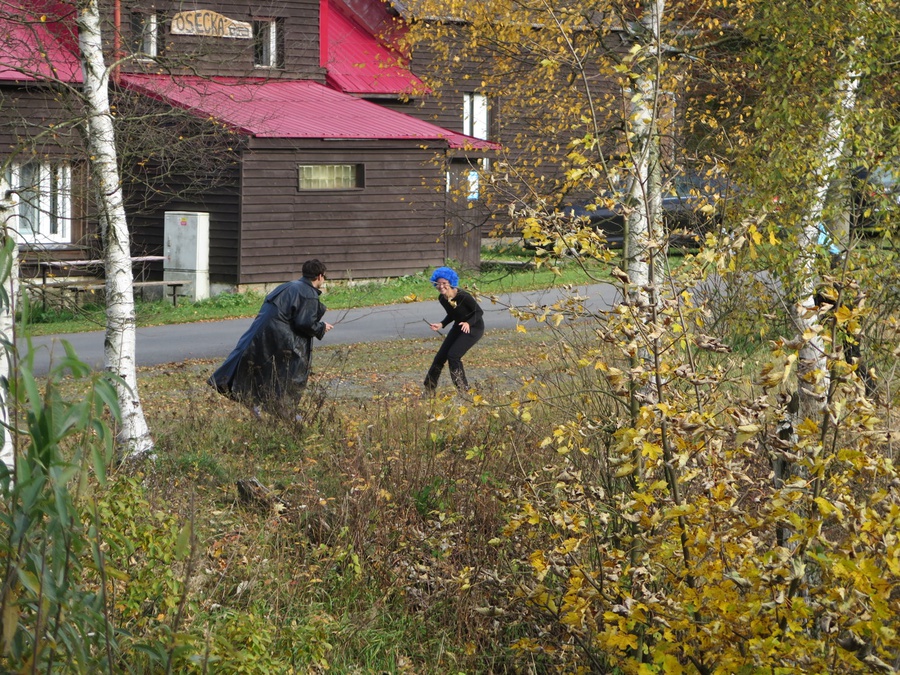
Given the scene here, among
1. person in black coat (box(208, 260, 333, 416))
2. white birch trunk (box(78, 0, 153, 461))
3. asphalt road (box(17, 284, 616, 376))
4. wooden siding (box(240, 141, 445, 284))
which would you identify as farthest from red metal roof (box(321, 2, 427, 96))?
white birch trunk (box(78, 0, 153, 461))

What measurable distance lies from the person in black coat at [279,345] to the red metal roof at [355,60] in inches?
669

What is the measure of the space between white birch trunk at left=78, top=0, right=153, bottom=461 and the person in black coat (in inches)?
48.0

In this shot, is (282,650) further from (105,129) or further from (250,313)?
(250,313)

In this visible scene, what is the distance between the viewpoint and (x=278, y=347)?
1000cm

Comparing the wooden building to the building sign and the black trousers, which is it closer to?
the building sign

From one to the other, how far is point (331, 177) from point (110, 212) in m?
15.0

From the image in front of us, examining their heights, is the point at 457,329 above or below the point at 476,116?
below

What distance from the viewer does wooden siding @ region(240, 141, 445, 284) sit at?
22078mm

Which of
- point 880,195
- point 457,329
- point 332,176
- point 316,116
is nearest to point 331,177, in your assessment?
point 332,176

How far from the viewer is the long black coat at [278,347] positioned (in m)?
9.98

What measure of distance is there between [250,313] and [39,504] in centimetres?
1803

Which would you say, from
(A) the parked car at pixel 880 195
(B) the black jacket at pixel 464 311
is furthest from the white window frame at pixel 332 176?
(A) the parked car at pixel 880 195

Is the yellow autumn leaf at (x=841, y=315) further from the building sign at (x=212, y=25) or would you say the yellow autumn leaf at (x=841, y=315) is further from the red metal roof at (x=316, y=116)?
the red metal roof at (x=316, y=116)

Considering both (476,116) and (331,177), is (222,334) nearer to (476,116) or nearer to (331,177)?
(331,177)
